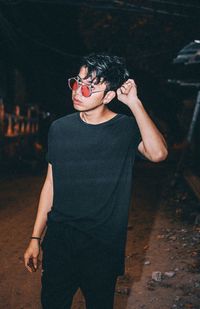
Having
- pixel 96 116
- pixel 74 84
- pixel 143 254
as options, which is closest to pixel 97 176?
pixel 96 116

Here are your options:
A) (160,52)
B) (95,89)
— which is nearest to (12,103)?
(160,52)

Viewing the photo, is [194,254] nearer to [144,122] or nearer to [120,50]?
[144,122]

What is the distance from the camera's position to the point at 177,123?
23.9 m

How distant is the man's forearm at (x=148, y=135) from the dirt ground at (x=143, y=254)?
108 inches

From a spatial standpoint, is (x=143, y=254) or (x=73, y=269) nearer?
(x=73, y=269)

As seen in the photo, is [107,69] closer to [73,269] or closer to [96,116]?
[96,116]

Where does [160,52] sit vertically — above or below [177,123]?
above

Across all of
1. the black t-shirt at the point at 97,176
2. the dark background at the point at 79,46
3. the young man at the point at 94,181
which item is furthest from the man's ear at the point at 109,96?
the dark background at the point at 79,46

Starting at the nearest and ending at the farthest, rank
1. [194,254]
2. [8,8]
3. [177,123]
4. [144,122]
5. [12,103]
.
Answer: [144,122], [194,254], [8,8], [12,103], [177,123]

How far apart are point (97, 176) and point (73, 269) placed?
2.13ft

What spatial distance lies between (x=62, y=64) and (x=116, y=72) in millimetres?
16745

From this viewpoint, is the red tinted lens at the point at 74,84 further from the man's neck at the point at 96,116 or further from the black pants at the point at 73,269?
the black pants at the point at 73,269

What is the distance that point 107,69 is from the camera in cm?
249

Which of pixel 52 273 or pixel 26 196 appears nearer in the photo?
pixel 52 273
